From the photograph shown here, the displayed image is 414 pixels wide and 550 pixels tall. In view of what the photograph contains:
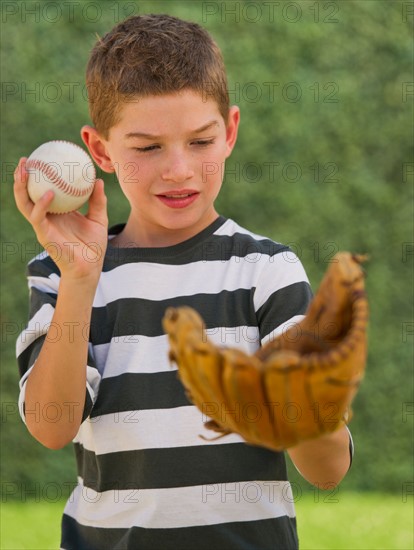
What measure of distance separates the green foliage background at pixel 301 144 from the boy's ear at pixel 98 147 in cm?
198

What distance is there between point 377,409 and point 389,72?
1556 millimetres

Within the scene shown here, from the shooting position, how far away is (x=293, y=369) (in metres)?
1.18

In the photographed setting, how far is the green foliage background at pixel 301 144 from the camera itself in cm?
401

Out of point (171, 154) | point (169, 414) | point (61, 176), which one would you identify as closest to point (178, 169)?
point (171, 154)

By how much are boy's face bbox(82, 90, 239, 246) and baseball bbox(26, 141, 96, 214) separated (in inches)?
3.3

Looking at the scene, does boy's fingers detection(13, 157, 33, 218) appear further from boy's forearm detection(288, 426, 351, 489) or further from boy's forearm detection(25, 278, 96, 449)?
boy's forearm detection(288, 426, 351, 489)

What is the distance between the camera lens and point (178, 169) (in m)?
1.74

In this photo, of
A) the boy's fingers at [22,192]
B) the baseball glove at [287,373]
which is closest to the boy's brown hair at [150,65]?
the boy's fingers at [22,192]

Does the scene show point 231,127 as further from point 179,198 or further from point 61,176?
point 61,176

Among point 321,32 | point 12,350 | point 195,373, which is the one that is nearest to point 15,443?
point 12,350

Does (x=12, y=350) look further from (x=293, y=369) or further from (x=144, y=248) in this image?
(x=293, y=369)

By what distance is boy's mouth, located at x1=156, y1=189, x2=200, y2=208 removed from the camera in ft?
5.87

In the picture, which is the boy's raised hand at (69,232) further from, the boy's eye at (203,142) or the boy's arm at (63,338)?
the boy's eye at (203,142)

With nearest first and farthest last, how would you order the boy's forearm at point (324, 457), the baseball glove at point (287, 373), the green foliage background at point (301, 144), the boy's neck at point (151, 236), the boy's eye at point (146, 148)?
1. the baseball glove at point (287, 373)
2. the boy's forearm at point (324, 457)
3. the boy's eye at point (146, 148)
4. the boy's neck at point (151, 236)
5. the green foliage background at point (301, 144)
